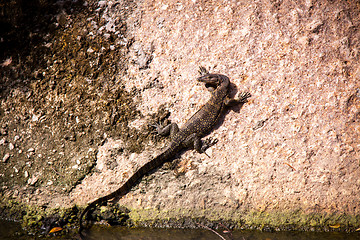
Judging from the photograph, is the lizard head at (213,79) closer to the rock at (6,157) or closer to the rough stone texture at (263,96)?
the rough stone texture at (263,96)

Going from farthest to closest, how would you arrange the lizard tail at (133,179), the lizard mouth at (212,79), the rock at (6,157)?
the rock at (6,157) < the lizard mouth at (212,79) < the lizard tail at (133,179)

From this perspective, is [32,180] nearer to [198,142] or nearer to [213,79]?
[198,142]

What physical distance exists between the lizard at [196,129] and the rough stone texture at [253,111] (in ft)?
0.56

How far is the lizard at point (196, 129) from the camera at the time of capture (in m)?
5.61

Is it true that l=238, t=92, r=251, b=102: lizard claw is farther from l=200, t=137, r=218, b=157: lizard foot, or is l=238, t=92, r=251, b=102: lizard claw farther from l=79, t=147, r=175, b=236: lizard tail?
l=79, t=147, r=175, b=236: lizard tail

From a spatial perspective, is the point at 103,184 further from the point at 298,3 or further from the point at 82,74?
the point at 298,3

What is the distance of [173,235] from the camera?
524cm

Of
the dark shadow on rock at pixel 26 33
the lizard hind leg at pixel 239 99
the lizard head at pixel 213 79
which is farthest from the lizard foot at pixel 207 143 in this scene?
the dark shadow on rock at pixel 26 33

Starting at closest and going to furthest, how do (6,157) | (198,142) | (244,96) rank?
1. (198,142)
2. (244,96)
3. (6,157)

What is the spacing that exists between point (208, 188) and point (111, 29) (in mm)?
4386

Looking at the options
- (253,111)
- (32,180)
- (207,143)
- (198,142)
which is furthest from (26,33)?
(253,111)

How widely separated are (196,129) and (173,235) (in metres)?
2.08

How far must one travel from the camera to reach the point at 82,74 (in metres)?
6.61

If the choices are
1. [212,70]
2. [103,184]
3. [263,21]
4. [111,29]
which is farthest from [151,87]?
[263,21]
